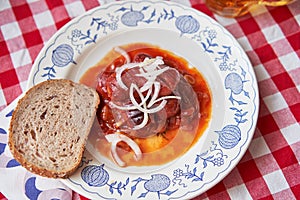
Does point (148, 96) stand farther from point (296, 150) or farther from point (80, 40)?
point (296, 150)

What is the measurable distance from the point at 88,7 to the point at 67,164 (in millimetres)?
1410

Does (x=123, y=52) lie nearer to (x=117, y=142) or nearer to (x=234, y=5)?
(x=117, y=142)

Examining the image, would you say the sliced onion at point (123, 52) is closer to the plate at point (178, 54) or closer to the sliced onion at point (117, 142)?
the plate at point (178, 54)

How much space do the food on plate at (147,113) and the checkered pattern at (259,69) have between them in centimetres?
38

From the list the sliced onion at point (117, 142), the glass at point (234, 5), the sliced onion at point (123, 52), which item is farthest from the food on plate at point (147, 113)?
the glass at point (234, 5)

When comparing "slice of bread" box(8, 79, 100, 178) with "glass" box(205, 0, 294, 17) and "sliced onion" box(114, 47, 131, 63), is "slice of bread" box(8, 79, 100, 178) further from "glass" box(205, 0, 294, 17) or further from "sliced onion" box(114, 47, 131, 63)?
"glass" box(205, 0, 294, 17)

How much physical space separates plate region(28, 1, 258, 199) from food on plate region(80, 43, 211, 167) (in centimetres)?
8

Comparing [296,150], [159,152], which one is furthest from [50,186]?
[296,150]

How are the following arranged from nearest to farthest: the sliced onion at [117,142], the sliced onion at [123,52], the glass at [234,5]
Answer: the sliced onion at [117,142] < the sliced onion at [123,52] < the glass at [234,5]

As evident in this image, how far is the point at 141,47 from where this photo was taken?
3697 mm

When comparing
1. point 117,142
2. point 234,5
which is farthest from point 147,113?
point 234,5

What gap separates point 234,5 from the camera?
3.86 meters

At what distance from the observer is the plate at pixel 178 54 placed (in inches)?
124

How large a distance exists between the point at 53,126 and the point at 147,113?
24.1 inches
